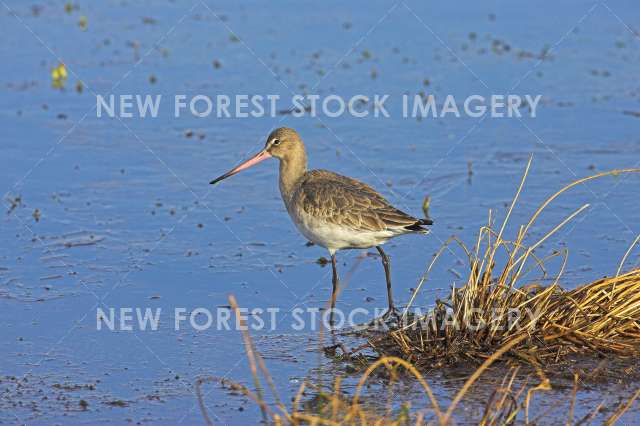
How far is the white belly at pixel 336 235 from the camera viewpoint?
817 cm

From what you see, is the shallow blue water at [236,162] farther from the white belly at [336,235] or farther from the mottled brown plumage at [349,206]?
the mottled brown plumage at [349,206]

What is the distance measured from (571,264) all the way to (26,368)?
419 cm

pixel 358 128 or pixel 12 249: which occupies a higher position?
pixel 358 128

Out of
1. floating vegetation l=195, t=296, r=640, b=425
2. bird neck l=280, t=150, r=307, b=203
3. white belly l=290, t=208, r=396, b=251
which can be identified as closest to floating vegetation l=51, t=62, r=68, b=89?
bird neck l=280, t=150, r=307, b=203

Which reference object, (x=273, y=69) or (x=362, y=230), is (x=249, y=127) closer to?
(x=273, y=69)

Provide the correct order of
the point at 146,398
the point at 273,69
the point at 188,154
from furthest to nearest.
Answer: the point at 273,69, the point at 188,154, the point at 146,398

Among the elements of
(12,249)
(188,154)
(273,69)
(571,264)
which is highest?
(273,69)

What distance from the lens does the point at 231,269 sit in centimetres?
875

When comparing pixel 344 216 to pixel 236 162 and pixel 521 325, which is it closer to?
pixel 521 325

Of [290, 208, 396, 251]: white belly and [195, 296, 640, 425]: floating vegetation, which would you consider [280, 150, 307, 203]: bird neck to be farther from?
[195, 296, 640, 425]: floating vegetation

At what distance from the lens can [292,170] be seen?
8.87m

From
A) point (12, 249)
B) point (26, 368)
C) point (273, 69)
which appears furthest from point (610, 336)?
point (273, 69)

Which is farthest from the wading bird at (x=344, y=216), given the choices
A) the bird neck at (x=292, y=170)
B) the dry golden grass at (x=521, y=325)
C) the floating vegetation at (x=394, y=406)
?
the floating vegetation at (x=394, y=406)

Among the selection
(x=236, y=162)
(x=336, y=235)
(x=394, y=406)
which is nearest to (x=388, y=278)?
(x=336, y=235)
